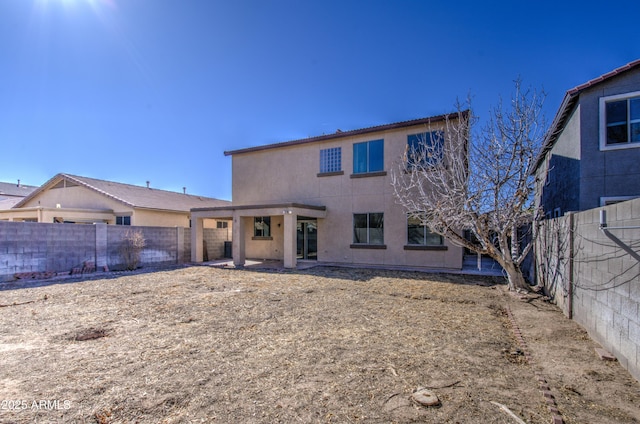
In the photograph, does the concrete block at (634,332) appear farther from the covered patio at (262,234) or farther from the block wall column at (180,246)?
the block wall column at (180,246)

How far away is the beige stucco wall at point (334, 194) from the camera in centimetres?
1367

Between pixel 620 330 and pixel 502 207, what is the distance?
498 cm

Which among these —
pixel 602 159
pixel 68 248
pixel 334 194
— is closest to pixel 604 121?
pixel 602 159

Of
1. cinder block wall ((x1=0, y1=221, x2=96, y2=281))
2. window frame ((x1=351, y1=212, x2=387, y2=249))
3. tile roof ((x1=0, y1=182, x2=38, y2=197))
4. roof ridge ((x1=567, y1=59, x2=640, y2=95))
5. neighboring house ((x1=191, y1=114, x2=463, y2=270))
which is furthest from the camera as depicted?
tile roof ((x1=0, y1=182, x2=38, y2=197))

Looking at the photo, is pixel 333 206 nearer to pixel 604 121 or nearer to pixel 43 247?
pixel 604 121

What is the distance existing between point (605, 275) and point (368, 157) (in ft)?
34.8

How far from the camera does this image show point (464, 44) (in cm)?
1102

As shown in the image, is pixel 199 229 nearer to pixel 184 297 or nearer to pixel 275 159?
pixel 275 159

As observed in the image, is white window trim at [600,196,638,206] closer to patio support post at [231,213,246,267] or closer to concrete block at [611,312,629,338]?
concrete block at [611,312,629,338]

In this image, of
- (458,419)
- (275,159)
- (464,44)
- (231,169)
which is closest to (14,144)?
(231,169)

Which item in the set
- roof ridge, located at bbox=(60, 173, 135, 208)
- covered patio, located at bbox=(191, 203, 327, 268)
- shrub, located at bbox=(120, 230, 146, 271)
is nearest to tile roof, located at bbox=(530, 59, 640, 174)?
covered patio, located at bbox=(191, 203, 327, 268)

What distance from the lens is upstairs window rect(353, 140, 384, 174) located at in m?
14.2

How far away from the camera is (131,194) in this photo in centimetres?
2066

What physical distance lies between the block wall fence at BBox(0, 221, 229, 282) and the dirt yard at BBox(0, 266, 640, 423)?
369cm
